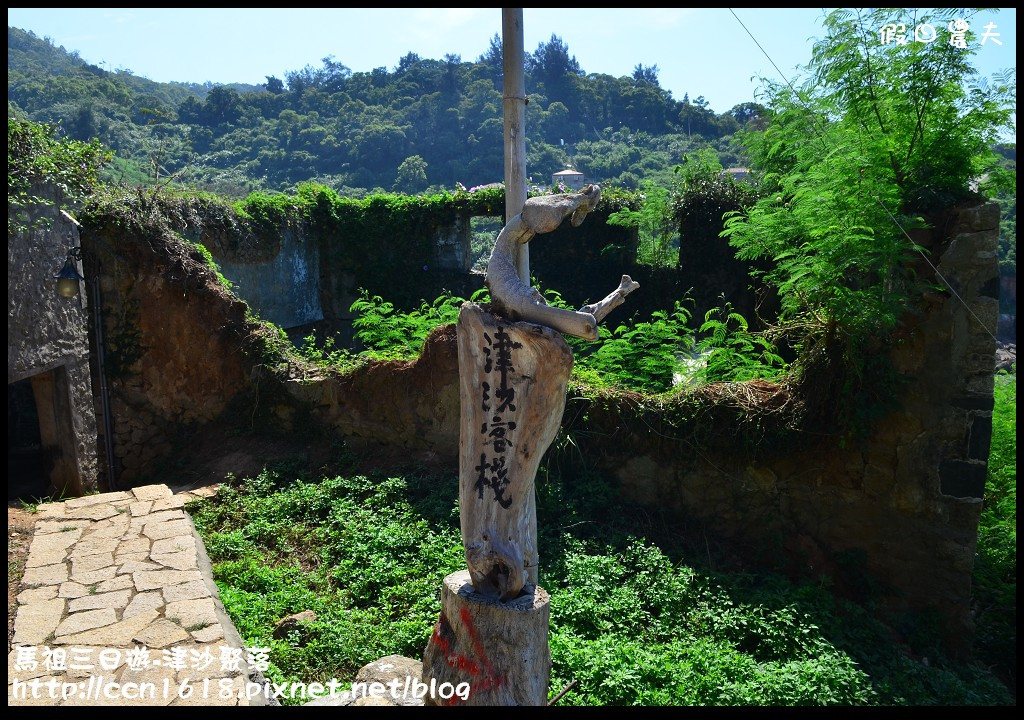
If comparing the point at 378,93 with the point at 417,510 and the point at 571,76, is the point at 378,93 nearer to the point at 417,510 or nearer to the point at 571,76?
the point at 571,76

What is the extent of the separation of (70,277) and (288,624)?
4.81 meters

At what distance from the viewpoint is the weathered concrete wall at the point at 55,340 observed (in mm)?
6785

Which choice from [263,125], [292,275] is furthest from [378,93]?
[292,275]

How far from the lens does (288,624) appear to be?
5.14m

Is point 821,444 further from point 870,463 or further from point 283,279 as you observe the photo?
point 283,279

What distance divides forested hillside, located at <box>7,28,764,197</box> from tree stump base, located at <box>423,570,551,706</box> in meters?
20.8

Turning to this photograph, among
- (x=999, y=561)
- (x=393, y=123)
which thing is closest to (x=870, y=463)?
(x=999, y=561)

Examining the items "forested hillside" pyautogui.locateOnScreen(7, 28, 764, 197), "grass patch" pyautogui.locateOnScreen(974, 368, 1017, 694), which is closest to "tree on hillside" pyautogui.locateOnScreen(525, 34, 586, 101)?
"forested hillside" pyautogui.locateOnScreen(7, 28, 764, 197)

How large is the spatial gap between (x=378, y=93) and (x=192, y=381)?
1039 inches

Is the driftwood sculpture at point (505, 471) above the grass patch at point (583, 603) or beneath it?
above

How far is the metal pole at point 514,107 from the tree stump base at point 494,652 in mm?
2232

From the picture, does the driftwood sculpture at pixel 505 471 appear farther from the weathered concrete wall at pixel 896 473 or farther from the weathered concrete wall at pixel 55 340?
the weathered concrete wall at pixel 55 340

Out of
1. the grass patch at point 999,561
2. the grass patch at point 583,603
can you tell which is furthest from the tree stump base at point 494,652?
the grass patch at point 999,561

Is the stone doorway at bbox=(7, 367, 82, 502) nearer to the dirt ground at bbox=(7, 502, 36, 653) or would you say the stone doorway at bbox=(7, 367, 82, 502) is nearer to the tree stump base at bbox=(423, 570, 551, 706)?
the dirt ground at bbox=(7, 502, 36, 653)
